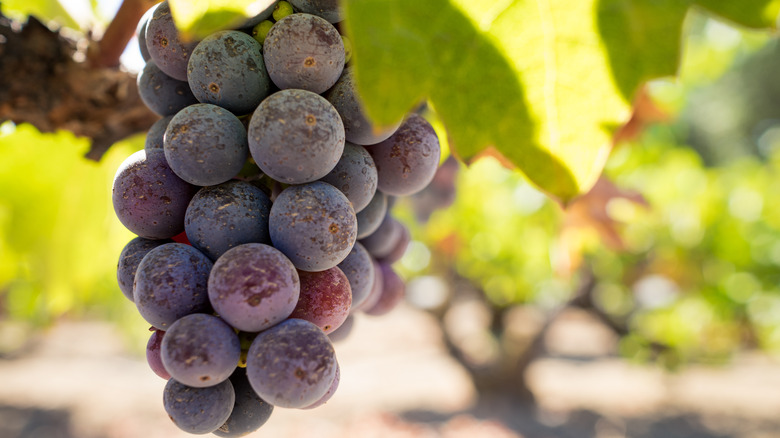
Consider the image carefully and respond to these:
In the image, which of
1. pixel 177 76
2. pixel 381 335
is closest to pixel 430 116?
pixel 177 76

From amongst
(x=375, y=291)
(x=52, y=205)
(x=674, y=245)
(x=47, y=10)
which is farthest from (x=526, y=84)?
(x=674, y=245)

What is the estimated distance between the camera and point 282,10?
1.67 feet

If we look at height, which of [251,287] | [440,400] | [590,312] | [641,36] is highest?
[590,312]

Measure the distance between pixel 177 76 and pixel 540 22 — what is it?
37 cm

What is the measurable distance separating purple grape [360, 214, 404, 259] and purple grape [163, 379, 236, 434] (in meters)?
0.29

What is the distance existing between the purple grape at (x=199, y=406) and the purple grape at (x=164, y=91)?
1.01ft

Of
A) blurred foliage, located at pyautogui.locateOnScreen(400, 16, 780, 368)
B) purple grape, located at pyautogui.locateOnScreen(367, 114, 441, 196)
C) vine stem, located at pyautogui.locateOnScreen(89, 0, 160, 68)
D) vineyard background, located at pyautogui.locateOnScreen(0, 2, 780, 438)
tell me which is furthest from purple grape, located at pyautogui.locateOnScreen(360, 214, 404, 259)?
blurred foliage, located at pyautogui.locateOnScreen(400, 16, 780, 368)

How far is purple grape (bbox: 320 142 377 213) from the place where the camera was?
0.52 metres

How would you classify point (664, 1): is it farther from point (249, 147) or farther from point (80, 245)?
point (80, 245)

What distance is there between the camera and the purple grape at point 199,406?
45 centimetres

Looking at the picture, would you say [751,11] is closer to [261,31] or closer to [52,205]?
[261,31]

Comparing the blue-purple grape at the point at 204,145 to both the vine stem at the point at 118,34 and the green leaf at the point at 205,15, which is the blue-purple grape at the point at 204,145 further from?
the vine stem at the point at 118,34

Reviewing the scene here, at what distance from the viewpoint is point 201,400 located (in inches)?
17.8

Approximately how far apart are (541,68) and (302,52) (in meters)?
0.22
